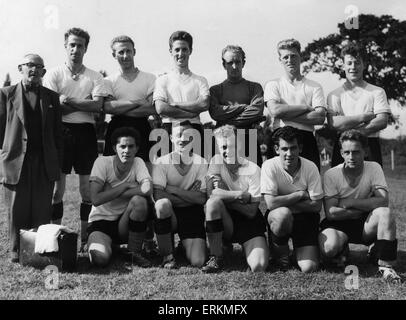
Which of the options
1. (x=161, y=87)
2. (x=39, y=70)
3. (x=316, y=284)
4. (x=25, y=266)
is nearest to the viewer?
(x=316, y=284)

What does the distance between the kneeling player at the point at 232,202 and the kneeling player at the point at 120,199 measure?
2.37 ft

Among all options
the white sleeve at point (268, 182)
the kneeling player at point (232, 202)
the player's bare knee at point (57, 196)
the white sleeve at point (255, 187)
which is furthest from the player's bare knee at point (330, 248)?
the player's bare knee at point (57, 196)

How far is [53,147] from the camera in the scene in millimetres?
5629

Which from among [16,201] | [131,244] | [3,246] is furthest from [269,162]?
[3,246]

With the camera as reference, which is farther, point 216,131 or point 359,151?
point 216,131

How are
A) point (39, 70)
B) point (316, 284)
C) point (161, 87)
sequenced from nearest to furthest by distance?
point (316, 284)
point (39, 70)
point (161, 87)

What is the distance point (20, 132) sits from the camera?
18.0ft

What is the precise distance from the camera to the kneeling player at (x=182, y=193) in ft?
17.3

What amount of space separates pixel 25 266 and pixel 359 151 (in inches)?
144

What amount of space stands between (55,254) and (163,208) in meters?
1.17

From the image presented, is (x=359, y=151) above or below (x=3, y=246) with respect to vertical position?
above

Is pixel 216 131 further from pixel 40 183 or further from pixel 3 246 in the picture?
pixel 3 246

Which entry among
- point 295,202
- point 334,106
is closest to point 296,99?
point 334,106

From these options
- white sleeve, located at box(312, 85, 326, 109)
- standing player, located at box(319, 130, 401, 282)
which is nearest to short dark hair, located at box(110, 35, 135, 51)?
white sleeve, located at box(312, 85, 326, 109)
